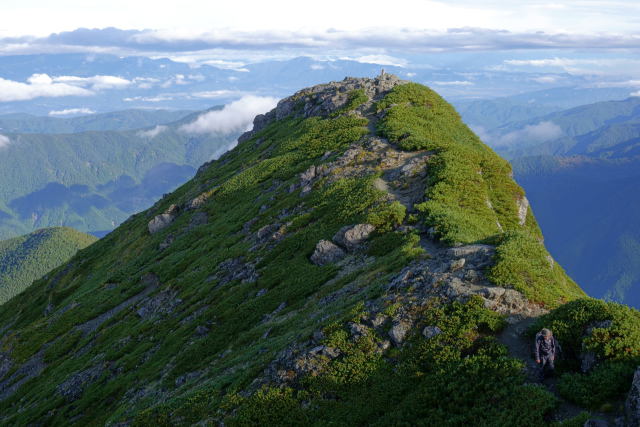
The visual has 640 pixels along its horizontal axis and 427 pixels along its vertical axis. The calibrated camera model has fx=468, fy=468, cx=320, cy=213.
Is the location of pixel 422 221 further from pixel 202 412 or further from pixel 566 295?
pixel 202 412

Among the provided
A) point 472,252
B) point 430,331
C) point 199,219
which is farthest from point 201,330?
point 199,219

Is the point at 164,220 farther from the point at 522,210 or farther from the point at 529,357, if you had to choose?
the point at 529,357

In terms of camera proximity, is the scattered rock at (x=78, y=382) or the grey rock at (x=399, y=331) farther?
the scattered rock at (x=78, y=382)

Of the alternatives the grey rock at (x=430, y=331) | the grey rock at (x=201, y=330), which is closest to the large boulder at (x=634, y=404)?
the grey rock at (x=430, y=331)

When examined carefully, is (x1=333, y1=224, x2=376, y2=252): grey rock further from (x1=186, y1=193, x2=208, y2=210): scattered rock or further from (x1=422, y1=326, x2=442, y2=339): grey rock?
(x1=186, y1=193, x2=208, y2=210): scattered rock

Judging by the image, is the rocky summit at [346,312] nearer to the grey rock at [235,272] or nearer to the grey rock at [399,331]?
the grey rock at [399,331]

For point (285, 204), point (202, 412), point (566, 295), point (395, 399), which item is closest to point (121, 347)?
point (285, 204)

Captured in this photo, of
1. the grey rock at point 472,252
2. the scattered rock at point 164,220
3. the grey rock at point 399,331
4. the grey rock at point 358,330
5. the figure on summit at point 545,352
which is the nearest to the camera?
the figure on summit at point 545,352

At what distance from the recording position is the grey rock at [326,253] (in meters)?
41.8

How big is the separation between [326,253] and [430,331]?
68.6 feet

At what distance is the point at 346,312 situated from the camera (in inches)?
1054

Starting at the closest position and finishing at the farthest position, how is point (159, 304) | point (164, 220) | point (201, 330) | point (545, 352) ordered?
1. point (545, 352)
2. point (201, 330)
3. point (159, 304)
4. point (164, 220)

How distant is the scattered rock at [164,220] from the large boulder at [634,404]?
3769 inches

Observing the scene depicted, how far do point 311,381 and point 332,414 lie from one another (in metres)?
2.31
